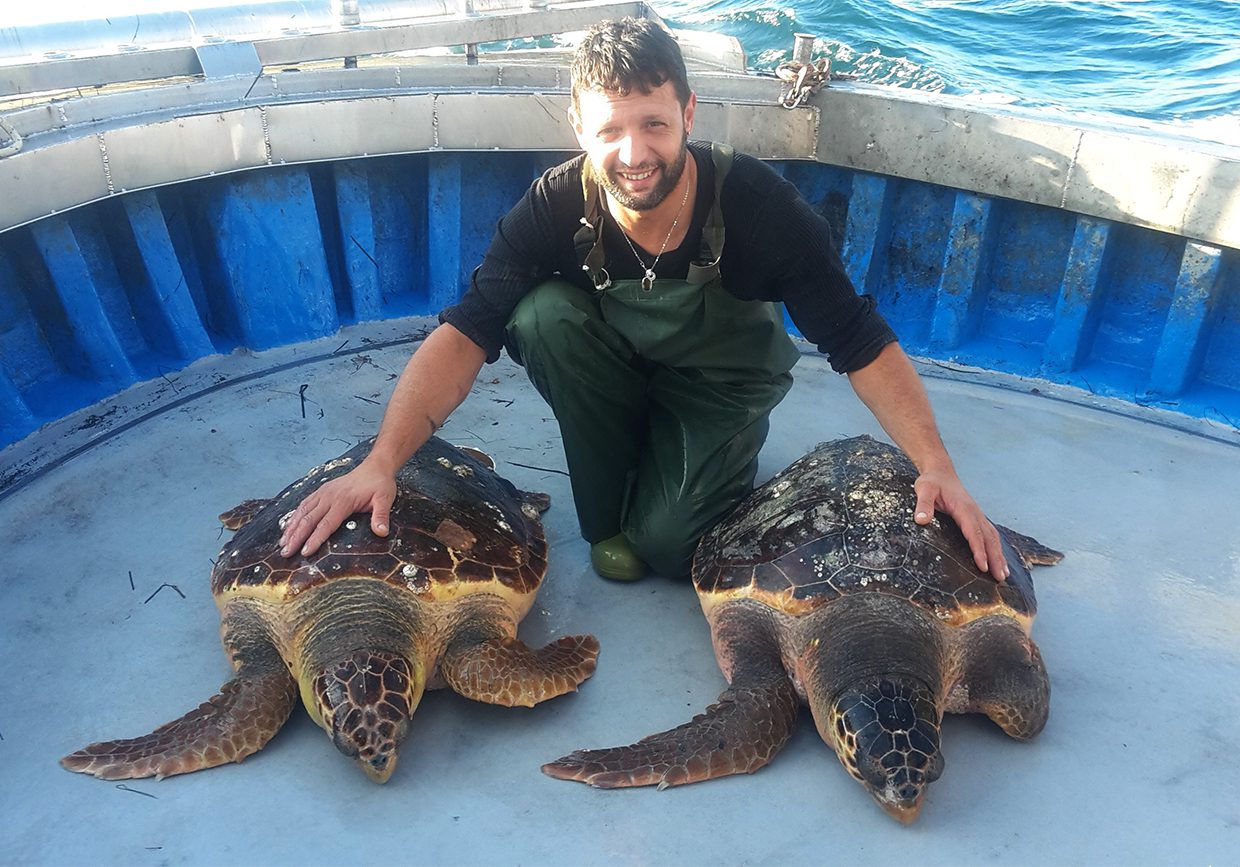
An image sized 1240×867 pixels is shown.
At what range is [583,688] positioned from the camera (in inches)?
93.0

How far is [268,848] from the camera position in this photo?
6.21 feet

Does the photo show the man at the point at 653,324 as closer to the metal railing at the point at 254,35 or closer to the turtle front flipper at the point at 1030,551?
the turtle front flipper at the point at 1030,551

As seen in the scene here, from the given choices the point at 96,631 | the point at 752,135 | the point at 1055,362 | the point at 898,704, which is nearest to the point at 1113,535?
the point at 1055,362

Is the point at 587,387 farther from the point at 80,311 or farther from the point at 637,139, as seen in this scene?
the point at 80,311

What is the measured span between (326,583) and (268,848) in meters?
0.60

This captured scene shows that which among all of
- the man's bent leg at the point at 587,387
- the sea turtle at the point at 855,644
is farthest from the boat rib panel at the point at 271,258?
the sea turtle at the point at 855,644

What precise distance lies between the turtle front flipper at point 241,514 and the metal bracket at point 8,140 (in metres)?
1.35

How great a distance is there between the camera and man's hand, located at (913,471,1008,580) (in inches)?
90.3

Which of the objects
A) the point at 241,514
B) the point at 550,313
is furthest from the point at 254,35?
the point at 550,313

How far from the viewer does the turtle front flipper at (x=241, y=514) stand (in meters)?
2.83

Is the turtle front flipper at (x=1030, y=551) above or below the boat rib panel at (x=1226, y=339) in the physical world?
below

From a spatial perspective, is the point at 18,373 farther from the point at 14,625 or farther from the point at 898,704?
the point at 898,704

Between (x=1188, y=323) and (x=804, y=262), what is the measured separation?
2088 millimetres

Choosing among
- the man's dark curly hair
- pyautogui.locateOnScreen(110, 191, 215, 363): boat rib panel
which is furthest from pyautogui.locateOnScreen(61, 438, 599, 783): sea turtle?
pyautogui.locateOnScreen(110, 191, 215, 363): boat rib panel
